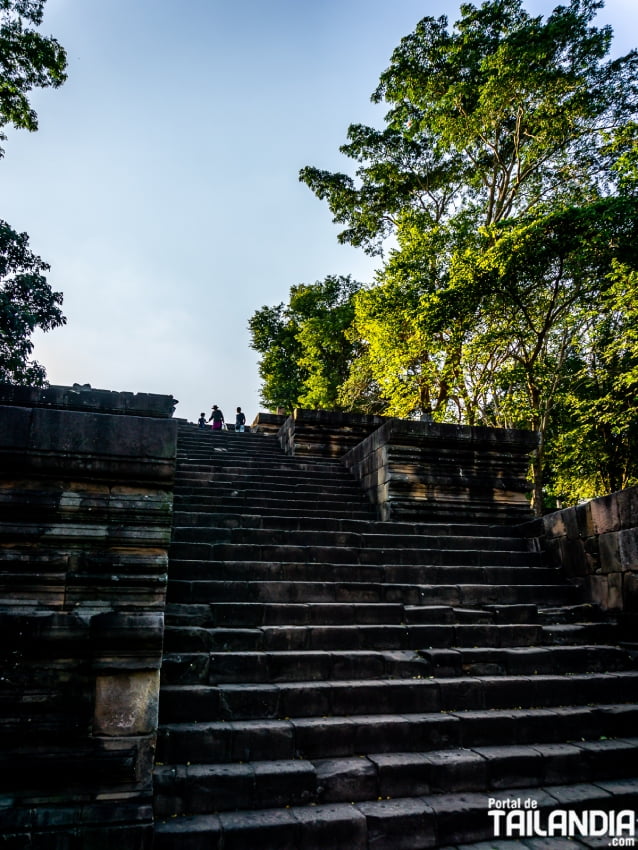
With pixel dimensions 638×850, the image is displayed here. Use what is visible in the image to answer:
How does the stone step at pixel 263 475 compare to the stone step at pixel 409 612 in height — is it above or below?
above

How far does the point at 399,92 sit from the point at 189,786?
719 inches

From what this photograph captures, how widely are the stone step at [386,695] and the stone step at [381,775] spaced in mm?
326

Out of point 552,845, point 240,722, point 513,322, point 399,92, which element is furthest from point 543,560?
point 399,92

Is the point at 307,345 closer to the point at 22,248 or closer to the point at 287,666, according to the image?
the point at 22,248

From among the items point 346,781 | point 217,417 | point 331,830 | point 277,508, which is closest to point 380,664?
point 346,781

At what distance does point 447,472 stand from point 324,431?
3513 mm

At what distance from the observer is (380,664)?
3.87 meters

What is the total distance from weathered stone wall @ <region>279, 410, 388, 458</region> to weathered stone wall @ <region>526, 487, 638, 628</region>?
16.0 feet

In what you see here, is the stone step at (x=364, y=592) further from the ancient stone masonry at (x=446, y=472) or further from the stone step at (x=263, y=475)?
the stone step at (x=263, y=475)

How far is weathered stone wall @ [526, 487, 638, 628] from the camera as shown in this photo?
15.8ft

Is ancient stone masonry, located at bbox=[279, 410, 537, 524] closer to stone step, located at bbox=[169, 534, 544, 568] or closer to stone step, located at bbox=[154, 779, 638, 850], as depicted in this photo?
stone step, located at bbox=[169, 534, 544, 568]

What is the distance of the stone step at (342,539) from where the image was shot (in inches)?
210

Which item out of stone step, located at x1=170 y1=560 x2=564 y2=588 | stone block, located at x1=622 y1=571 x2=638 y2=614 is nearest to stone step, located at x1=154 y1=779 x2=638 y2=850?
stone step, located at x1=170 y1=560 x2=564 y2=588

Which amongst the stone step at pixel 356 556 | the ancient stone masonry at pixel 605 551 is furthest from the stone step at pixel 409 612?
the ancient stone masonry at pixel 605 551
